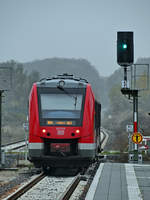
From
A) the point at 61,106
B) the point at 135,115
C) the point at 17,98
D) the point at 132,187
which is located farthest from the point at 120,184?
the point at 17,98

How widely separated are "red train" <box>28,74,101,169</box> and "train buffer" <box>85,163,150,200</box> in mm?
1102

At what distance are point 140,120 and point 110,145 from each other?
22.0 m

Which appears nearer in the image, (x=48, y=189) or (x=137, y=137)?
(x=48, y=189)

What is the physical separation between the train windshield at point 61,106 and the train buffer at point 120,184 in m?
2.17

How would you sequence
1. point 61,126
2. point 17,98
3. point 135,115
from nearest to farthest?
point 61,126 < point 135,115 < point 17,98

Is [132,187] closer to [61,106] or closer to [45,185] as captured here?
[45,185]

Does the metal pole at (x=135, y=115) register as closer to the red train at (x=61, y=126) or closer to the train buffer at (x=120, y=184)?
the train buffer at (x=120, y=184)

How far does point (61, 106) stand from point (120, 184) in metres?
3.99

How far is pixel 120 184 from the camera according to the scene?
1331 centimetres

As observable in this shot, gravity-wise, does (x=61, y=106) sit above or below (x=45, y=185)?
above

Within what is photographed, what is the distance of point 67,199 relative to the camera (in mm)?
11664

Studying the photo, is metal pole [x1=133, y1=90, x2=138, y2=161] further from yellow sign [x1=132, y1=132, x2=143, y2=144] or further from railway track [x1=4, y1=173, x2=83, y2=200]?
railway track [x1=4, y1=173, x2=83, y2=200]

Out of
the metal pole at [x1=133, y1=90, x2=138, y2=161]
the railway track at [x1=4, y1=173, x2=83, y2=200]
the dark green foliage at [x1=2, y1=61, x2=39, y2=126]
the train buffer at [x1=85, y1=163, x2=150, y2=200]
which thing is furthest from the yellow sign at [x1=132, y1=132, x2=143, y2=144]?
the dark green foliage at [x1=2, y1=61, x2=39, y2=126]

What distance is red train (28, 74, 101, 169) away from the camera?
625 inches
